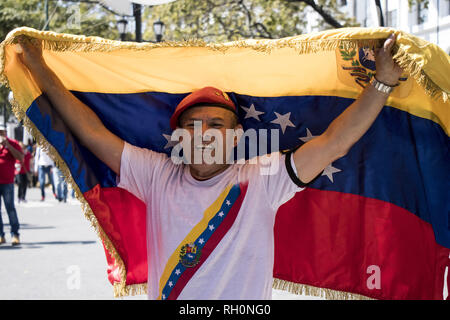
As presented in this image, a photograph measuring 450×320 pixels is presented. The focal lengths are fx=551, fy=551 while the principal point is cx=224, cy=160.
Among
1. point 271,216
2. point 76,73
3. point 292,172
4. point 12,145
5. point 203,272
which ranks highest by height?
point 76,73

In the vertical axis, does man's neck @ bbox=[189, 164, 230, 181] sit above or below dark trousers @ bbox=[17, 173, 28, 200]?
above

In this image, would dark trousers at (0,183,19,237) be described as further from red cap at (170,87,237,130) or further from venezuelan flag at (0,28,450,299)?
red cap at (170,87,237,130)

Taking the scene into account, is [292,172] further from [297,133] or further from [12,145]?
[12,145]

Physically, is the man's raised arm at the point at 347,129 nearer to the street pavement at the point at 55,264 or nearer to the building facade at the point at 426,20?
the street pavement at the point at 55,264

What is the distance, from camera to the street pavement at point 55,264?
585 centimetres

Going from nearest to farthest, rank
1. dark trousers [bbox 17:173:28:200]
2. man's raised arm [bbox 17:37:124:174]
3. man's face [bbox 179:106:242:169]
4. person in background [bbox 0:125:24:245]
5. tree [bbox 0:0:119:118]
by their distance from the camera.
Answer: man's face [bbox 179:106:242:169] < man's raised arm [bbox 17:37:124:174] < person in background [bbox 0:125:24:245] < dark trousers [bbox 17:173:28:200] < tree [bbox 0:0:119:118]

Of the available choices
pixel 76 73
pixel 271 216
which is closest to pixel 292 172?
pixel 271 216

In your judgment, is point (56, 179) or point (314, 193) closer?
point (314, 193)

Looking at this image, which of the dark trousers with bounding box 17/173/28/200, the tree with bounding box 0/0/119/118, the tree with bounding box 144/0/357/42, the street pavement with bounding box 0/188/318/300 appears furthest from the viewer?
the tree with bounding box 0/0/119/118

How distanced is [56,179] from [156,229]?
1458 centimetres

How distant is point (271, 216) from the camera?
2369 millimetres

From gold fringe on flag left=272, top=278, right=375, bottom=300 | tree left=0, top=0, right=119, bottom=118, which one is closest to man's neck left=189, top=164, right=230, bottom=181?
gold fringe on flag left=272, top=278, right=375, bottom=300

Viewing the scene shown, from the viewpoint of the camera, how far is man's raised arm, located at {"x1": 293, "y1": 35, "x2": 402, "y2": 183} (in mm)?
2248

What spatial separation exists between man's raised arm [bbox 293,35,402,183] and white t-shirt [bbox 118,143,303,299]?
91 millimetres
